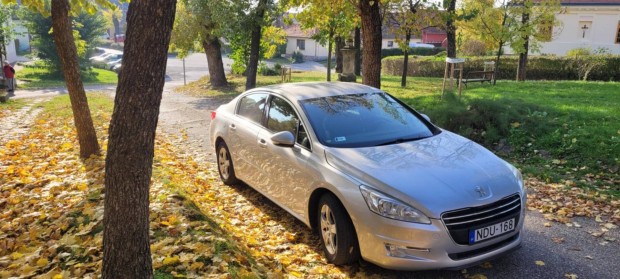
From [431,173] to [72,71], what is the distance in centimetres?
626

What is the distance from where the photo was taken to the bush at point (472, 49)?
109ft

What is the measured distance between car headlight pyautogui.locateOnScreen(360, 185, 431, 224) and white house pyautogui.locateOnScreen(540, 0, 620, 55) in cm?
4012

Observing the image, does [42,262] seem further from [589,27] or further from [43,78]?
[589,27]

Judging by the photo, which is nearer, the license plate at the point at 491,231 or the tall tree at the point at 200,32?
the license plate at the point at 491,231

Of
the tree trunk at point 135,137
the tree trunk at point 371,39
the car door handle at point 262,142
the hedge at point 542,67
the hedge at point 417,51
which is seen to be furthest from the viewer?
the hedge at point 417,51

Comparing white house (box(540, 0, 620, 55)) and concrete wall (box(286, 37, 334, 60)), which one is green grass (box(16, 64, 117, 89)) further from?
white house (box(540, 0, 620, 55))

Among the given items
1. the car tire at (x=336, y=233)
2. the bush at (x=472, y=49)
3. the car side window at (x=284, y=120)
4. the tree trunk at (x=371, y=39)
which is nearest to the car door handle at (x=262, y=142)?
the car side window at (x=284, y=120)

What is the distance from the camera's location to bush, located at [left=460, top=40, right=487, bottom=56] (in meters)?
33.3

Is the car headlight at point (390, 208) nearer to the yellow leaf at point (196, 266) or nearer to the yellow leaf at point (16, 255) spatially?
the yellow leaf at point (196, 266)

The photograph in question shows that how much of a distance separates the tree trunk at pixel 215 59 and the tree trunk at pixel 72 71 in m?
16.4

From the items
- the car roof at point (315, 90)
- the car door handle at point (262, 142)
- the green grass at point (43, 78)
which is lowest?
the green grass at point (43, 78)

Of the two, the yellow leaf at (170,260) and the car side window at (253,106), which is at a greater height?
the car side window at (253,106)

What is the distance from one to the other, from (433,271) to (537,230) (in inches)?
63.4

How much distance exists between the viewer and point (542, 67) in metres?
23.6
